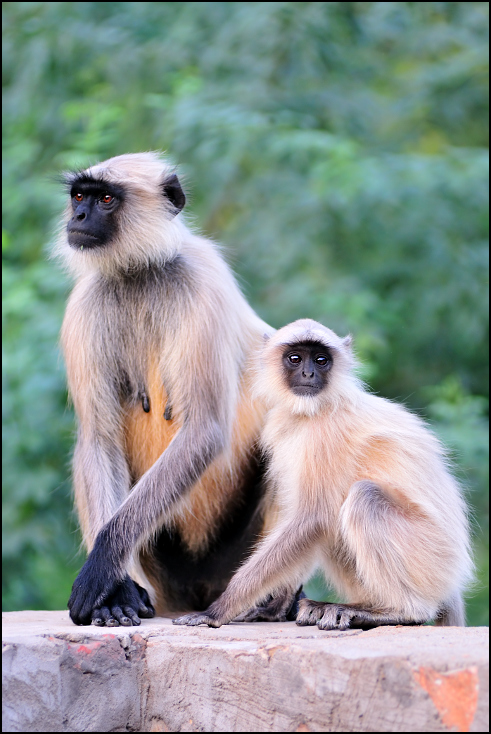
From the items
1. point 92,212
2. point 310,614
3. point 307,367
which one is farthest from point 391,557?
point 92,212

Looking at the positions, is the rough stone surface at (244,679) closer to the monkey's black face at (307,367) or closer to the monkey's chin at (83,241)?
the monkey's black face at (307,367)

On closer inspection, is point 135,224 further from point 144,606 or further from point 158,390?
point 144,606

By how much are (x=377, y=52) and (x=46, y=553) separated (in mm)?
5635

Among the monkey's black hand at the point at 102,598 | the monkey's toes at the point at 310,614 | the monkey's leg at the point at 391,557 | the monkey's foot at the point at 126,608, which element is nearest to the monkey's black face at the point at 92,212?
the monkey's black hand at the point at 102,598

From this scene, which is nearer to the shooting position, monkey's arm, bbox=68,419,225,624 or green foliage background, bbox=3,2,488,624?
monkey's arm, bbox=68,419,225,624

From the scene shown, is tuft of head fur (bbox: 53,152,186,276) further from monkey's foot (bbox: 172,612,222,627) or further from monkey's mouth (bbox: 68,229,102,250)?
monkey's foot (bbox: 172,612,222,627)

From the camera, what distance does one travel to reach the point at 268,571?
3387mm

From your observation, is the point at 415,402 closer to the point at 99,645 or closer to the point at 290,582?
the point at 290,582

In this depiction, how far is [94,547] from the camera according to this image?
3.73m

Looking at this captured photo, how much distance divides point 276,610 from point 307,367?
3.36 ft

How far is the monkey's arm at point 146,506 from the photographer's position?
12.1 feet

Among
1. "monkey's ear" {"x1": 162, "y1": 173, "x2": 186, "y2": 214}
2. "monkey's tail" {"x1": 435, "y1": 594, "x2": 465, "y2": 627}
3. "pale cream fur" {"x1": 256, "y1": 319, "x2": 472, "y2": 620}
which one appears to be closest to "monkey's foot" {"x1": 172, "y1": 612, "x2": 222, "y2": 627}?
"pale cream fur" {"x1": 256, "y1": 319, "x2": 472, "y2": 620}

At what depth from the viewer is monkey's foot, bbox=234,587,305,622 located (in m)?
3.82

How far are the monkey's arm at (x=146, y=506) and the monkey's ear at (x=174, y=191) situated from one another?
105 cm
